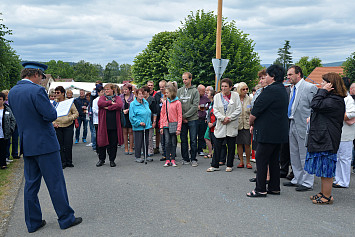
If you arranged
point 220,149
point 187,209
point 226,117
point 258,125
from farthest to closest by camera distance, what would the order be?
point 220,149, point 226,117, point 258,125, point 187,209

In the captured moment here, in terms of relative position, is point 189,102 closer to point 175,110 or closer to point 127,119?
point 175,110

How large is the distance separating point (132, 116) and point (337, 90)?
220 inches

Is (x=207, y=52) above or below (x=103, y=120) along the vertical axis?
above

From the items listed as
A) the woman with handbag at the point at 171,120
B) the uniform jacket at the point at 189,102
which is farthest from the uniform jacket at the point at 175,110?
the uniform jacket at the point at 189,102

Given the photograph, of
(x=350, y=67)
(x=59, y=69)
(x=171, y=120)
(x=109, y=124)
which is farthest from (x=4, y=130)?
(x=59, y=69)

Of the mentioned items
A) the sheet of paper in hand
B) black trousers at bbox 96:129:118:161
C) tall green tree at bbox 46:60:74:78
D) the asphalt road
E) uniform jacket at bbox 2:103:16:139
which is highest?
tall green tree at bbox 46:60:74:78

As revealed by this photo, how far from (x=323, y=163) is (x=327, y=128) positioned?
0.58 meters

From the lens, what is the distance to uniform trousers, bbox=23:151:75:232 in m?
4.31

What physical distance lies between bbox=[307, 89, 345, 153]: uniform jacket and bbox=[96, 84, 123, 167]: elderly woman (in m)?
5.01

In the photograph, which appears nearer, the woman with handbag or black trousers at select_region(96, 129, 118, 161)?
the woman with handbag

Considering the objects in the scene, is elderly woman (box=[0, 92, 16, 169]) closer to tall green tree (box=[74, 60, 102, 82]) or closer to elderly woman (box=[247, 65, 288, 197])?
elderly woman (box=[247, 65, 288, 197])

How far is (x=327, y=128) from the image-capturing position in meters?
5.21

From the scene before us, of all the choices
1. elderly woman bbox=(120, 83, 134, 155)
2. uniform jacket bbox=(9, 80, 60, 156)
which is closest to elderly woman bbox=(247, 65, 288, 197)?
uniform jacket bbox=(9, 80, 60, 156)

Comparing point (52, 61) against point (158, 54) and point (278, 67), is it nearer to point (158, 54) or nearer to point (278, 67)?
point (158, 54)
